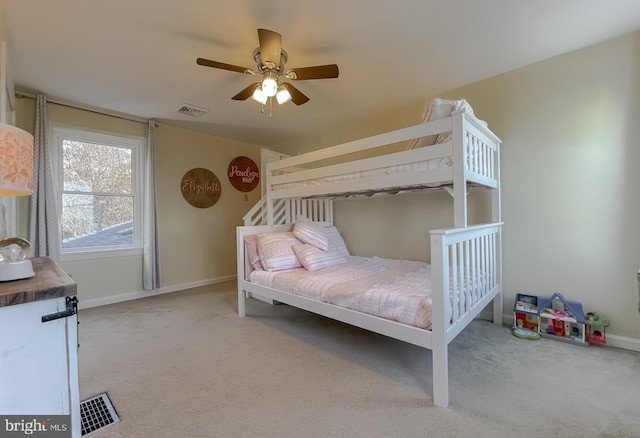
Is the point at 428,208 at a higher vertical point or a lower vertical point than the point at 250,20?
lower

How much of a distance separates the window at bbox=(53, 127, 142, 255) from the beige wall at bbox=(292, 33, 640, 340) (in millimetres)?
4033

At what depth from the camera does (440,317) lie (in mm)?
1491

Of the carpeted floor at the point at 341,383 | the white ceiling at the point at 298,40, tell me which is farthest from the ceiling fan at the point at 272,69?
the carpeted floor at the point at 341,383

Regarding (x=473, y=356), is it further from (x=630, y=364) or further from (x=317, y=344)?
(x=317, y=344)

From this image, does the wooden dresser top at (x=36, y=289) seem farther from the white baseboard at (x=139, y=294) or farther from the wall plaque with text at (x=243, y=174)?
the wall plaque with text at (x=243, y=174)

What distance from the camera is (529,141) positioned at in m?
2.47

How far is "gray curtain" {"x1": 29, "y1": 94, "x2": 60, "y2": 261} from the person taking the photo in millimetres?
2844

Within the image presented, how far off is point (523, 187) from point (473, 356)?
1555 mm

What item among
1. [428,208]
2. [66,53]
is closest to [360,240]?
[428,208]

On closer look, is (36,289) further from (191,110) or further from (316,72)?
(191,110)

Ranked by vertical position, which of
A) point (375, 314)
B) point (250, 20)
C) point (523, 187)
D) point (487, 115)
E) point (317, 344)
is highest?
point (250, 20)

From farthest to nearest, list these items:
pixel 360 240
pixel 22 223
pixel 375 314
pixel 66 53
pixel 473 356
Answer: pixel 360 240
pixel 22 223
pixel 66 53
pixel 473 356
pixel 375 314

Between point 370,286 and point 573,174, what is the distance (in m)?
1.93

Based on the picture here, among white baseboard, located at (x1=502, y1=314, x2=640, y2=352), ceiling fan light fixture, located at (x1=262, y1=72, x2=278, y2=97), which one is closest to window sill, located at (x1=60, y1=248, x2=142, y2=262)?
ceiling fan light fixture, located at (x1=262, y1=72, x2=278, y2=97)
